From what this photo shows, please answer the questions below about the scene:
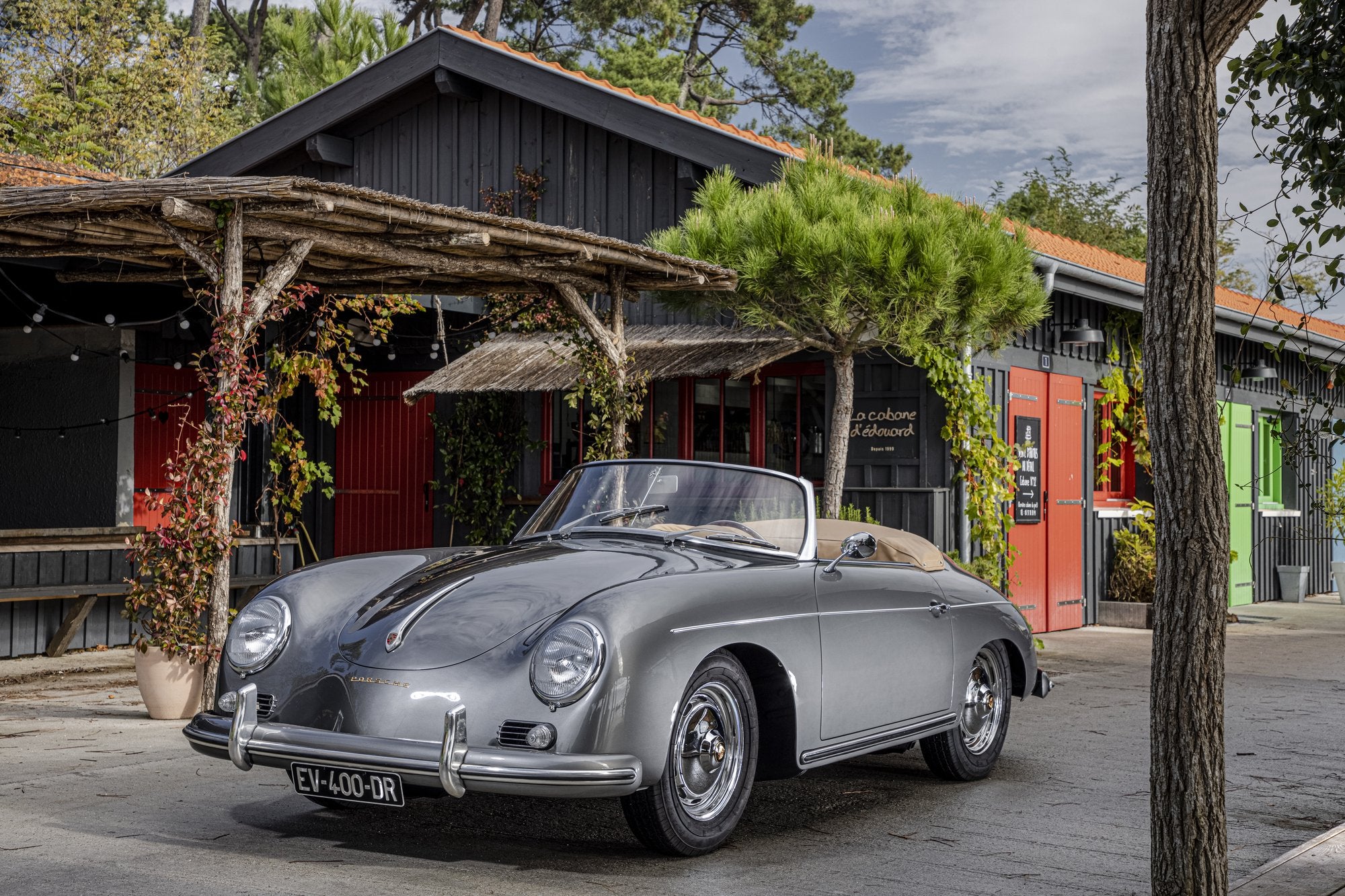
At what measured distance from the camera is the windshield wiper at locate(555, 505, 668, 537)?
5.68 meters

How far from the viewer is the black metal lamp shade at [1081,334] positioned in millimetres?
12969

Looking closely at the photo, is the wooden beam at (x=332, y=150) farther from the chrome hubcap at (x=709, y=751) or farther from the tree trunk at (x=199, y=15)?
the tree trunk at (x=199, y=15)

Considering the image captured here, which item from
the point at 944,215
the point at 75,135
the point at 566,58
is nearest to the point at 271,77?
the point at 75,135

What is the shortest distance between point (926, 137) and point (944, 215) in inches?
951

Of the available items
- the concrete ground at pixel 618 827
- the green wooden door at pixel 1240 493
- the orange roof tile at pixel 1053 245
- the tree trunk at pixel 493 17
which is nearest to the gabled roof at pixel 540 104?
the orange roof tile at pixel 1053 245

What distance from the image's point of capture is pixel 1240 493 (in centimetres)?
1653

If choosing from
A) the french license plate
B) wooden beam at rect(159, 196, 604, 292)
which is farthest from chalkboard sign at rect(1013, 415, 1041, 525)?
the french license plate

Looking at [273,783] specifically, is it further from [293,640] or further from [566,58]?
[566,58]

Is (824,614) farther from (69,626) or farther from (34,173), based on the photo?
(34,173)

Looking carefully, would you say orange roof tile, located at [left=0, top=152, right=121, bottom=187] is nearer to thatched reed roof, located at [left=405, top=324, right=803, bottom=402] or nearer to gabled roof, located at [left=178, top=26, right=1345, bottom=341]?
gabled roof, located at [left=178, top=26, right=1345, bottom=341]

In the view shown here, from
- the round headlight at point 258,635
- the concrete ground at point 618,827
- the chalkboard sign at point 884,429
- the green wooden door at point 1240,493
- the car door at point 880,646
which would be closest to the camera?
the concrete ground at point 618,827

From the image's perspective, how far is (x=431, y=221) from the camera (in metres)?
8.04

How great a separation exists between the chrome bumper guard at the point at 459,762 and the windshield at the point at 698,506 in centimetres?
140

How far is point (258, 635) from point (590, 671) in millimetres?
1327
